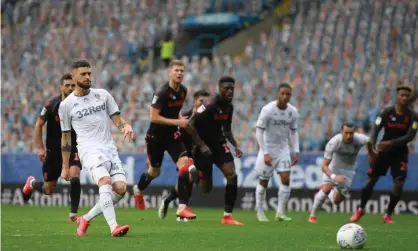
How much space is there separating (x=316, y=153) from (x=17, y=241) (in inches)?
455

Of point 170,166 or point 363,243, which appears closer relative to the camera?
point 363,243

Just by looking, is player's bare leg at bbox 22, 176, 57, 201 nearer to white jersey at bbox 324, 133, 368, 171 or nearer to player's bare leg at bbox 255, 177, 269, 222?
player's bare leg at bbox 255, 177, 269, 222

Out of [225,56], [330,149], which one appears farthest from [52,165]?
[225,56]

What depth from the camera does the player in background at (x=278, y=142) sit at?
18.1m

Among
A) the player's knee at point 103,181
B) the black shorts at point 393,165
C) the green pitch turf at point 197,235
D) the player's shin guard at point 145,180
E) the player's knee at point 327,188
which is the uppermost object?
the black shorts at point 393,165

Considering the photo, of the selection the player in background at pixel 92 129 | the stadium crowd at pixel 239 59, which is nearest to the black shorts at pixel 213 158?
the player in background at pixel 92 129

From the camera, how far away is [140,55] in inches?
1368

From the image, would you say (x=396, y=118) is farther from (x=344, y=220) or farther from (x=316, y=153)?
(x=316, y=153)

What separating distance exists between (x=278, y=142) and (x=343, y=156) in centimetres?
151

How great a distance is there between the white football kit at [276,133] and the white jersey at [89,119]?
5612mm

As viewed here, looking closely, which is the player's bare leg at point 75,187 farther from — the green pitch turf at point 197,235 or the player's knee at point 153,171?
the player's knee at point 153,171

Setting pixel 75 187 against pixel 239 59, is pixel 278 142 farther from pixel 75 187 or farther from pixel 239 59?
pixel 239 59

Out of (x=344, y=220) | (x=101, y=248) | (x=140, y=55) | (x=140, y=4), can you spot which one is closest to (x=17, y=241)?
(x=101, y=248)

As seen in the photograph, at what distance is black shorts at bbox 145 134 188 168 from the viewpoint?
1712 centimetres
